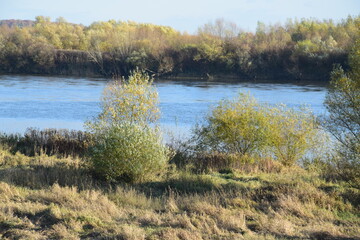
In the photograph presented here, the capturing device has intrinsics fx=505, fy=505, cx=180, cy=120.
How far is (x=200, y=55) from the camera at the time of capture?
63.8 metres

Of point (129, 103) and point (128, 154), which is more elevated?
point (129, 103)

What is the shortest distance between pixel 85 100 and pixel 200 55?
29102mm

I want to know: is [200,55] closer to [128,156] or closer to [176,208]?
[128,156]

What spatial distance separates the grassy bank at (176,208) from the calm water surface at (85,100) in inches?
370

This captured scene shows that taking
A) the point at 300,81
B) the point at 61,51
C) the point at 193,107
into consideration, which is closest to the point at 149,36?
the point at 61,51

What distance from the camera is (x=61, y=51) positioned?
65.5m

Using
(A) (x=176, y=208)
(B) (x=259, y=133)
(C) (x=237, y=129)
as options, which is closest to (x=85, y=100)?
(C) (x=237, y=129)

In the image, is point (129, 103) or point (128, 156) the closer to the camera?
point (128, 156)

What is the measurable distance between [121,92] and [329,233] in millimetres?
12543

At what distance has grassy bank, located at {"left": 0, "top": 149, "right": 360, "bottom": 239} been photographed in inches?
320

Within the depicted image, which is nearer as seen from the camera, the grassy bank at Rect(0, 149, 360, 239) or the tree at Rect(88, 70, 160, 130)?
the grassy bank at Rect(0, 149, 360, 239)

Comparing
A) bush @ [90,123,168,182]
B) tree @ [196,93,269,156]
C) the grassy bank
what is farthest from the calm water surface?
the grassy bank

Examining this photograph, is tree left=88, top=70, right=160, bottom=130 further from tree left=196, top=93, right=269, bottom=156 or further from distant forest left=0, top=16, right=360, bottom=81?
distant forest left=0, top=16, right=360, bottom=81

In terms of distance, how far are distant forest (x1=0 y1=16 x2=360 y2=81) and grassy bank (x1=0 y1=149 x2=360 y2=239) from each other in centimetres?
4328
